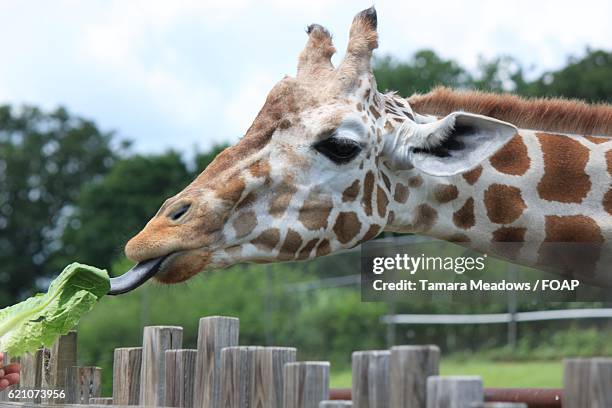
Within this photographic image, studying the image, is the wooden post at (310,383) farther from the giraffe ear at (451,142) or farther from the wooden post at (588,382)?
the giraffe ear at (451,142)

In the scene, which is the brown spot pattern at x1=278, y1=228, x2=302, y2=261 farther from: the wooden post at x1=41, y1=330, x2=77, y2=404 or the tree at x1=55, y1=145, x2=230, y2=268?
the tree at x1=55, y1=145, x2=230, y2=268

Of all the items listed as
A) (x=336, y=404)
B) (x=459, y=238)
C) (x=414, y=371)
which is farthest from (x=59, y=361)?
(x=414, y=371)

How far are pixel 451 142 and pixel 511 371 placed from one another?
1115 cm

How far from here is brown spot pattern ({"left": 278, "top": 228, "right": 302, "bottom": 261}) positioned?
5172 mm

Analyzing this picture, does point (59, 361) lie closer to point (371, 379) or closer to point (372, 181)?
point (372, 181)

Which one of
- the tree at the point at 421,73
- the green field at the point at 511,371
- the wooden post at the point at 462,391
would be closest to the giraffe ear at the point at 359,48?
the wooden post at the point at 462,391

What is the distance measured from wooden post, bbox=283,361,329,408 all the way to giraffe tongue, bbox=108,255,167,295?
1.30 m

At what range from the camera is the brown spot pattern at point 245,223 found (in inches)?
200

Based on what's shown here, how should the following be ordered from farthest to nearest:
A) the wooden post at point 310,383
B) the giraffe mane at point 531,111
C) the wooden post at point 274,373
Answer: the giraffe mane at point 531,111 → the wooden post at point 274,373 → the wooden post at point 310,383

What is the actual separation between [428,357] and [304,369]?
0.59 m

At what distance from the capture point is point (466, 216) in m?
5.41

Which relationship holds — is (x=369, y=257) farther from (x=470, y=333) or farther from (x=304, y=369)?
(x=470, y=333)

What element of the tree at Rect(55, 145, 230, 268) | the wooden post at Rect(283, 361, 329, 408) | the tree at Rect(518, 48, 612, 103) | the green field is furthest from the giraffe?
the tree at Rect(55, 145, 230, 268)

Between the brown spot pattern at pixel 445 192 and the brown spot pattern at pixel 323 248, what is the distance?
0.61m
